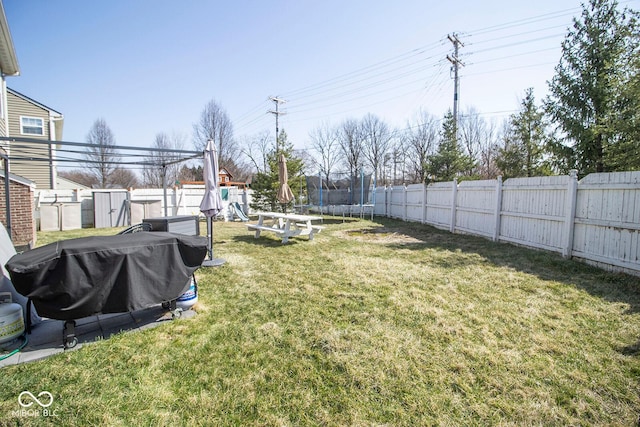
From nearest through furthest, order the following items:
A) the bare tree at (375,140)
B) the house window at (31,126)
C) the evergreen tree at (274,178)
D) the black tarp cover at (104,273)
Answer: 1. the black tarp cover at (104,273)
2. the house window at (31,126)
3. the evergreen tree at (274,178)
4. the bare tree at (375,140)

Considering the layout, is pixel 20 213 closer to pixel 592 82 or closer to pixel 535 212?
pixel 535 212

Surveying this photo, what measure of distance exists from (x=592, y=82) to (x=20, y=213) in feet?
53.1

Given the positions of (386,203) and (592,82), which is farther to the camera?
(386,203)

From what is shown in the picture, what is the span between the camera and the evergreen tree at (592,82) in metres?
8.01

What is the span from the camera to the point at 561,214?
5797 millimetres

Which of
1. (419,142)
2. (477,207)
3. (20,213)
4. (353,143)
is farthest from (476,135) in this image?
(20,213)

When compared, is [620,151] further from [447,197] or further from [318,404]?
[318,404]

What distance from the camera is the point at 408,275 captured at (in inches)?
188

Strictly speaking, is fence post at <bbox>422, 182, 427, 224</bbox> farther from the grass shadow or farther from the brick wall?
the brick wall

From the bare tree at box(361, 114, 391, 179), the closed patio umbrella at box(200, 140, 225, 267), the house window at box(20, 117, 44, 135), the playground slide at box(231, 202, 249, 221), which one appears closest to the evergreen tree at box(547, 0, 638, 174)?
the closed patio umbrella at box(200, 140, 225, 267)

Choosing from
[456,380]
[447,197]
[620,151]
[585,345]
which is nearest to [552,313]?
[585,345]

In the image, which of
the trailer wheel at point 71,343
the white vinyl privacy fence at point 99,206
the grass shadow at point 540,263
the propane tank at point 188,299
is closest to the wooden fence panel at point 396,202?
the grass shadow at point 540,263

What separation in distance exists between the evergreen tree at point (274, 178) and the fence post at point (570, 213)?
1130 cm

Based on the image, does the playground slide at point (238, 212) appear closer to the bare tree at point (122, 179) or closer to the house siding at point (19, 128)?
the house siding at point (19, 128)
